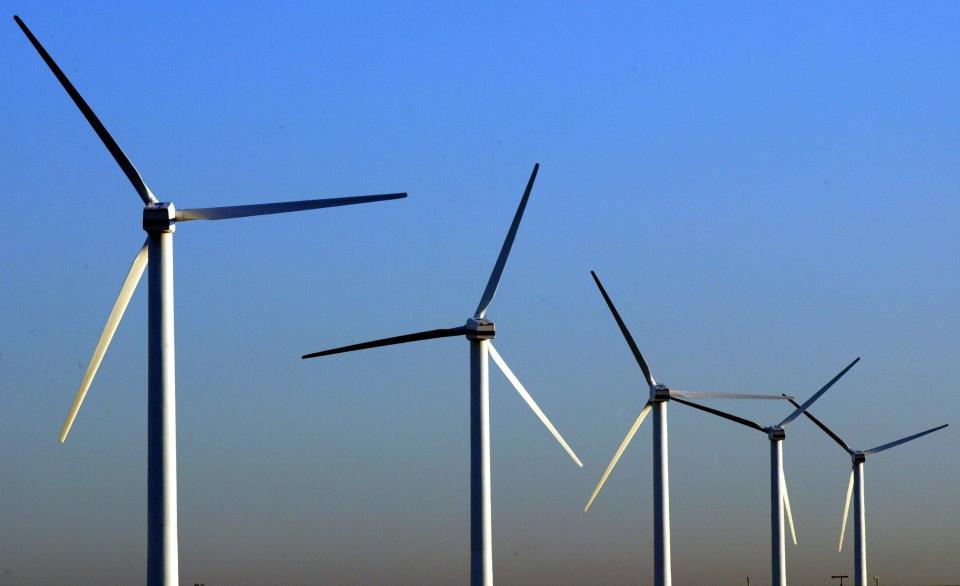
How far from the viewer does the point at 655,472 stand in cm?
9319

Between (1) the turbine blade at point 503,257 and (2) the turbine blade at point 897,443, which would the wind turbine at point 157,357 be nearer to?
(1) the turbine blade at point 503,257

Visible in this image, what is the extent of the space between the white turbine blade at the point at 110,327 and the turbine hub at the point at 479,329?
58.9 feet

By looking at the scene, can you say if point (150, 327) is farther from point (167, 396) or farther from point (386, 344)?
point (386, 344)

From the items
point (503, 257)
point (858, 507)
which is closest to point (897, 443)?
point (858, 507)

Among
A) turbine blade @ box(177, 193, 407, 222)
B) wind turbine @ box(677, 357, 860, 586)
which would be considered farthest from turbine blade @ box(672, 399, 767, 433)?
turbine blade @ box(177, 193, 407, 222)

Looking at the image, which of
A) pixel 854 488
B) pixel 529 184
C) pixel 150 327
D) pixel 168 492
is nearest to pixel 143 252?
pixel 150 327

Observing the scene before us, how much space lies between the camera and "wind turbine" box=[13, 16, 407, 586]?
5047cm

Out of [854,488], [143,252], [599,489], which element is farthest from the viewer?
[854,488]

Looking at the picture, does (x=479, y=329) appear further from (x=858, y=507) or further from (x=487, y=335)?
(x=858, y=507)

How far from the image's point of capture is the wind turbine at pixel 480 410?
69375 millimetres

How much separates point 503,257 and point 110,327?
22.4 metres

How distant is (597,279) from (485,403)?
23.4 m

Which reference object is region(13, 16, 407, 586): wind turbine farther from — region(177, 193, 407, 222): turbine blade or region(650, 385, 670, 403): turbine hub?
region(650, 385, 670, 403): turbine hub

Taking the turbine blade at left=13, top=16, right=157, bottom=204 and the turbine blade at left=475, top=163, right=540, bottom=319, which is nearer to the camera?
the turbine blade at left=13, top=16, right=157, bottom=204
